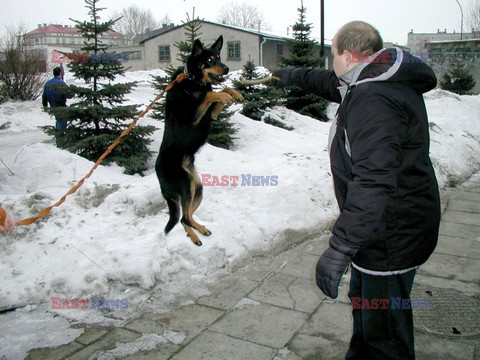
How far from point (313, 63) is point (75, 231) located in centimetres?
1143

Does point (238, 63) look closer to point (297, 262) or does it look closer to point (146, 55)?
point (146, 55)

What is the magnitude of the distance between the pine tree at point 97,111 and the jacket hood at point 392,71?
193 inches

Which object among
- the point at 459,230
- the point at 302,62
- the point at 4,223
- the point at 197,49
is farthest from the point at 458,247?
the point at 302,62

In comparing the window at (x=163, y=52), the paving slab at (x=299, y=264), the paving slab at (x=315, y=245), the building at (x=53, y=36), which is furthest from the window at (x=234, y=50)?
the paving slab at (x=299, y=264)

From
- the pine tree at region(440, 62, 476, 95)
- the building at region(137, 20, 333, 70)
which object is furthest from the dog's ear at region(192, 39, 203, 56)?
the building at region(137, 20, 333, 70)

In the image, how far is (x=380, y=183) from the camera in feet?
6.97

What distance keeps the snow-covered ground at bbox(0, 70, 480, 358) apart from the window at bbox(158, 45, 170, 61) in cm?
2952

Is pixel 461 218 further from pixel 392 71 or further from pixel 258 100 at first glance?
pixel 258 100

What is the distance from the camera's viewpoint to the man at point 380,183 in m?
2.15

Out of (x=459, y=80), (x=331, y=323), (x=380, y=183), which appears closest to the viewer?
(x=380, y=183)

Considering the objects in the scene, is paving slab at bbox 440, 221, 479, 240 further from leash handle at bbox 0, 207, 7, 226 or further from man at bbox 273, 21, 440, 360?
leash handle at bbox 0, 207, 7, 226

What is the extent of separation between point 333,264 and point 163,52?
35978 millimetres

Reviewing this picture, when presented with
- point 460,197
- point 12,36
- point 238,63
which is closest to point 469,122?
point 460,197

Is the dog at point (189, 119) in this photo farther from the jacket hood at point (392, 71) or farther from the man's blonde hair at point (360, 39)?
the jacket hood at point (392, 71)
